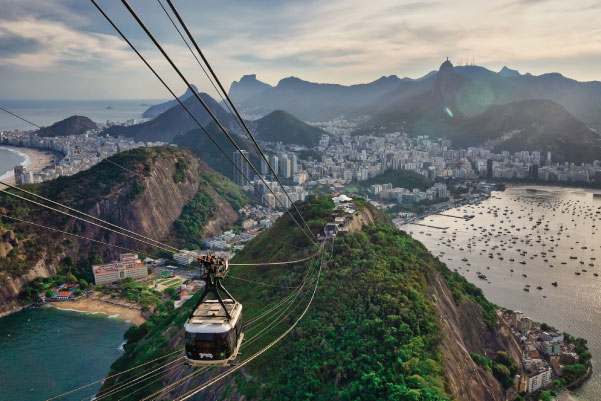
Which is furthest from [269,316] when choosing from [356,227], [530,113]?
[530,113]

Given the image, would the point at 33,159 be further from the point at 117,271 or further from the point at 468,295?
the point at 468,295

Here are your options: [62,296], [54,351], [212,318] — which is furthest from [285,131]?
[212,318]

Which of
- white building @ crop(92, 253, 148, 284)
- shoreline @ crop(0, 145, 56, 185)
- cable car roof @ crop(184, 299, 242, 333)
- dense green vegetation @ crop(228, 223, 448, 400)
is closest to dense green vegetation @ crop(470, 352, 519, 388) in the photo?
dense green vegetation @ crop(228, 223, 448, 400)

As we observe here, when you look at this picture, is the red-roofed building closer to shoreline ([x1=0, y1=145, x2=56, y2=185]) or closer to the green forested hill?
the green forested hill

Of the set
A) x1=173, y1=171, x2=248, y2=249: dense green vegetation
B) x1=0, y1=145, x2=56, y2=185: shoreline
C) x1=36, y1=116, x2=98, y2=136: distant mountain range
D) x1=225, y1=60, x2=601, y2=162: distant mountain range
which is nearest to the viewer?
x1=173, y1=171, x2=248, y2=249: dense green vegetation

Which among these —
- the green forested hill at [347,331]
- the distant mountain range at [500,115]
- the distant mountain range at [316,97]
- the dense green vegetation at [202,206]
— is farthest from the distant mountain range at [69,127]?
the green forested hill at [347,331]

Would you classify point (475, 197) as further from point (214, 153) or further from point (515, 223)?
point (214, 153)

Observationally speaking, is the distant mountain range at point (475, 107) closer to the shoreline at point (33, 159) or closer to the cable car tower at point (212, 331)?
the shoreline at point (33, 159)
